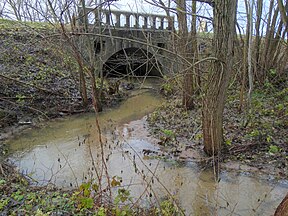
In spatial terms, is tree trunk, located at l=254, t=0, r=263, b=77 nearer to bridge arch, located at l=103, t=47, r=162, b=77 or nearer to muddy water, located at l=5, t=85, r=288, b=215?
bridge arch, located at l=103, t=47, r=162, b=77

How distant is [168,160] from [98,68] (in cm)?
621

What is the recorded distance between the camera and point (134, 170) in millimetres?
5316

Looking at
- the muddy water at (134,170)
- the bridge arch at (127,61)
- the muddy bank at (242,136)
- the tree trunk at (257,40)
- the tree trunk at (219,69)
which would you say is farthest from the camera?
the bridge arch at (127,61)

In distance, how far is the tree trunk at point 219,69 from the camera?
4492 mm

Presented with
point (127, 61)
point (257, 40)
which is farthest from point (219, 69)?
point (127, 61)

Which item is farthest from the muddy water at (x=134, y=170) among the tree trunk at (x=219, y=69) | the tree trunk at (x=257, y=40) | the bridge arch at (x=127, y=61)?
the tree trunk at (x=257, y=40)

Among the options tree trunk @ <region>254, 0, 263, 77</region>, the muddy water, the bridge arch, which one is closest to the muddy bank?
the muddy water

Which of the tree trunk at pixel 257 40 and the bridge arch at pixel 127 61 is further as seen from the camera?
the bridge arch at pixel 127 61

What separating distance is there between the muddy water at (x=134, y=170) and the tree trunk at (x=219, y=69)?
77 centimetres

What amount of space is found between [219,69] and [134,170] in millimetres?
2400

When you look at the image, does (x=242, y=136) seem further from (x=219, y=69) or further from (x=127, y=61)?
(x=127, y=61)

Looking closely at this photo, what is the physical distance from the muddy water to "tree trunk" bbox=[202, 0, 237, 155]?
77 cm

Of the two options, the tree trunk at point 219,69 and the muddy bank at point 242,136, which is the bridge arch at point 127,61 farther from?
the tree trunk at point 219,69

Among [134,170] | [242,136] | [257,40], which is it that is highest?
[257,40]
